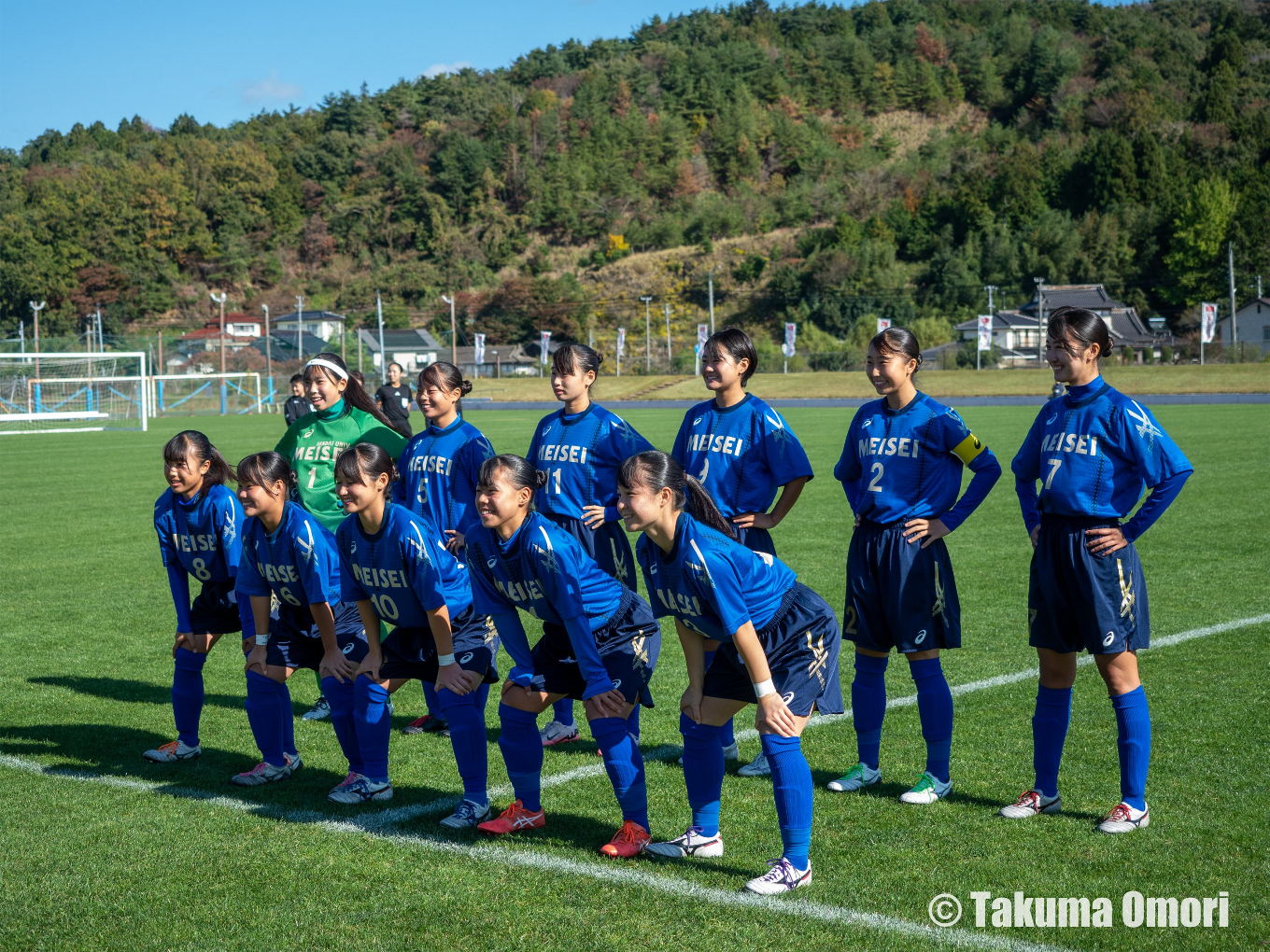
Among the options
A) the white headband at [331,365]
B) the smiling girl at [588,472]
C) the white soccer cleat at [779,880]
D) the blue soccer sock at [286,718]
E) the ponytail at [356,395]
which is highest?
the white headband at [331,365]

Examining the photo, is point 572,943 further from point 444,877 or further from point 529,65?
point 529,65

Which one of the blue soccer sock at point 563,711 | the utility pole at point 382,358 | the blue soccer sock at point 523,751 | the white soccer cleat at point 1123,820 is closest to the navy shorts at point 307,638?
the blue soccer sock at point 523,751

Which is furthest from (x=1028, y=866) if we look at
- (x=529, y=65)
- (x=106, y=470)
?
(x=529, y=65)

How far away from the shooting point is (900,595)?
482 centimetres

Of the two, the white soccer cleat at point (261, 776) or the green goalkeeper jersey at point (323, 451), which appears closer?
the white soccer cleat at point (261, 776)

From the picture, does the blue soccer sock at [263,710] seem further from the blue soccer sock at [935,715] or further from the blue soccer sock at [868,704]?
the blue soccer sock at [935,715]

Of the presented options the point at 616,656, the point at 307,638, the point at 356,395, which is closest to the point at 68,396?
the point at 356,395

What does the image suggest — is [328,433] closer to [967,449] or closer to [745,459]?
[745,459]

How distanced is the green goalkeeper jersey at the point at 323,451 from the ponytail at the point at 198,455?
2.11ft

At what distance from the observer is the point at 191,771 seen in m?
5.39

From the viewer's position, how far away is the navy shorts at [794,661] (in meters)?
4.01

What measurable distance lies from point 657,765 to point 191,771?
2.31 meters

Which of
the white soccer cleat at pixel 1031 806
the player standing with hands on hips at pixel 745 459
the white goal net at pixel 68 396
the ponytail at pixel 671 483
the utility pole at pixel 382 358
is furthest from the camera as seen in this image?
the white goal net at pixel 68 396

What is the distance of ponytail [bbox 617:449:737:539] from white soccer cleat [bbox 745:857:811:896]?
1.18 m
